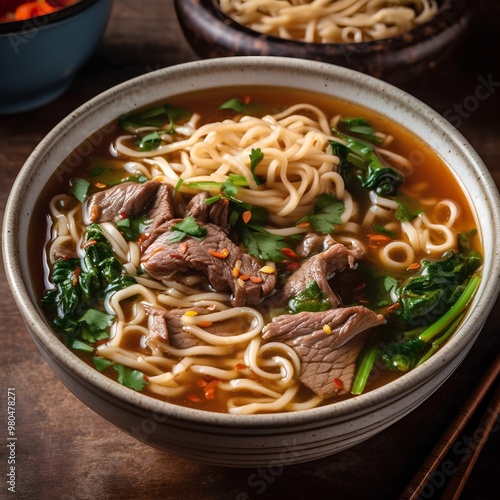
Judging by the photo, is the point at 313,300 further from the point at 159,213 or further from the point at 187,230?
the point at 159,213

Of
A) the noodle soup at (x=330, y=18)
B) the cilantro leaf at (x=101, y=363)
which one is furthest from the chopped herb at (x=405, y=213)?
the noodle soup at (x=330, y=18)

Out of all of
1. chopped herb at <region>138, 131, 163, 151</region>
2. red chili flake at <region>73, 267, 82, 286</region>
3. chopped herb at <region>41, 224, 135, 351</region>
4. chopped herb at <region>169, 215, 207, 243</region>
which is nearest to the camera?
chopped herb at <region>41, 224, 135, 351</region>

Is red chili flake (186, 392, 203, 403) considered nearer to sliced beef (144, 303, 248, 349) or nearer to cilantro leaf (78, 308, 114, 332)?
sliced beef (144, 303, 248, 349)

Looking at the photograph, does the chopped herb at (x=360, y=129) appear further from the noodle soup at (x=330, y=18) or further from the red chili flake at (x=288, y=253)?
the noodle soup at (x=330, y=18)

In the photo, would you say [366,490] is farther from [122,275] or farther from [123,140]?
[123,140]

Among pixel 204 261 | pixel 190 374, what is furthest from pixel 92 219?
pixel 190 374

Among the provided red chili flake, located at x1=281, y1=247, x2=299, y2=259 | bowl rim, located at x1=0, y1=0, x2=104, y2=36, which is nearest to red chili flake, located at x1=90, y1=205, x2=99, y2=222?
red chili flake, located at x1=281, y1=247, x2=299, y2=259

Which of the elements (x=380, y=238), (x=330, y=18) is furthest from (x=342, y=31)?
(x=380, y=238)

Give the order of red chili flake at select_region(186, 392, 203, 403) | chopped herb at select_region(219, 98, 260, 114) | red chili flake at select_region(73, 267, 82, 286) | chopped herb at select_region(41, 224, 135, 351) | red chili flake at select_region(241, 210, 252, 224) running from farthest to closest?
chopped herb at select_region(219, 98, 260, 114), red chili flake at select_region(241, 210, 252, 224), red chili flake at select_region(73, 267, 82, 286), chopped herb at select_region(41, 224, 135, 351), red chili flake at select_region(186, 392, 203, 403)
